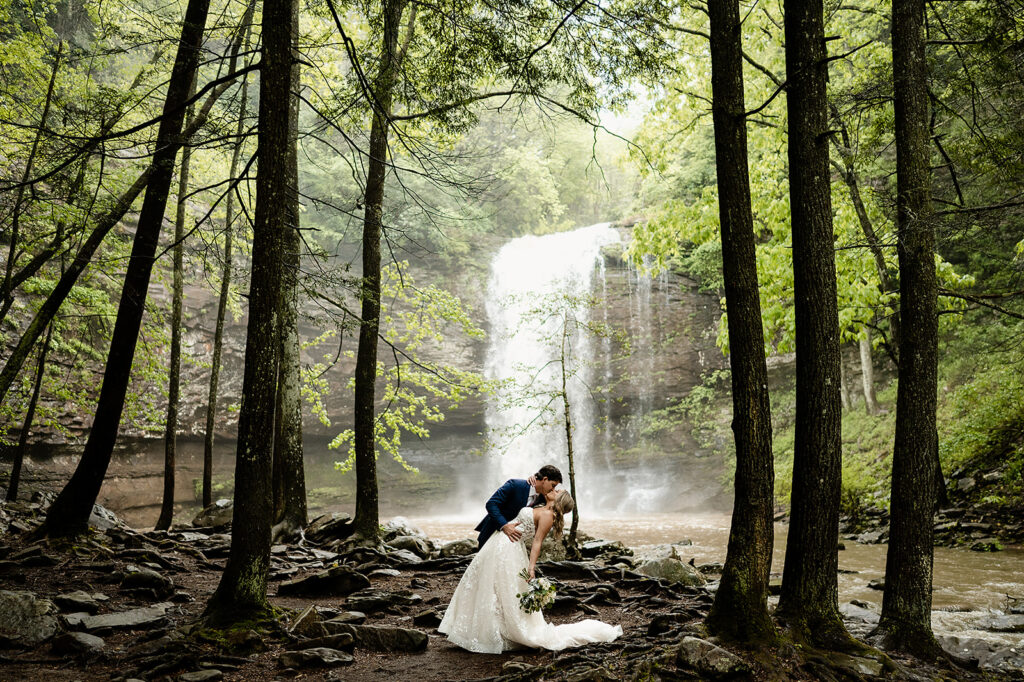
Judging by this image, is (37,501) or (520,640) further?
(37,501)

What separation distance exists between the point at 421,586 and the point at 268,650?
10.1ft

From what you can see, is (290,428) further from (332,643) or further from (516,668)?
(516,668)

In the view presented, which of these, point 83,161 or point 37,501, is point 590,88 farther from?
point 37,501

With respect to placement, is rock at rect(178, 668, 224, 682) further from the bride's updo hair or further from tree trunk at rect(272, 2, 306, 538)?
tree trunk at rect(272, 2, 306, 538)

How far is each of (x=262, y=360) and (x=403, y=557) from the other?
15.9 feet

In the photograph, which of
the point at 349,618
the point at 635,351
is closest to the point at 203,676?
the point at 349,618

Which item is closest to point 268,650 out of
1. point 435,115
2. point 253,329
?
point 253,329

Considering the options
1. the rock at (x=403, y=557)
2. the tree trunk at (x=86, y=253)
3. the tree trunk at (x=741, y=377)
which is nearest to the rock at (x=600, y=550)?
the rock at (x=403, y=557)

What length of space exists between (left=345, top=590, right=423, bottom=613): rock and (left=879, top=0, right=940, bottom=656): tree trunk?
4661 millimetres

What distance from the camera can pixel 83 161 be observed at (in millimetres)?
6230

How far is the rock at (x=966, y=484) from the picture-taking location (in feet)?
38.0

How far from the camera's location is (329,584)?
7043 millimetres

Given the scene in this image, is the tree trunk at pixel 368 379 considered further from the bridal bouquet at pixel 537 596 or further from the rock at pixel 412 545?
the bridal bouquet at pixel 537 596

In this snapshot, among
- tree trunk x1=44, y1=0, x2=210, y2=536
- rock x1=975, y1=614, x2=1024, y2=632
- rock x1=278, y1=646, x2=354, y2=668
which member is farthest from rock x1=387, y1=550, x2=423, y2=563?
rock x1=975, y1=614, x2=1024, y2=632
